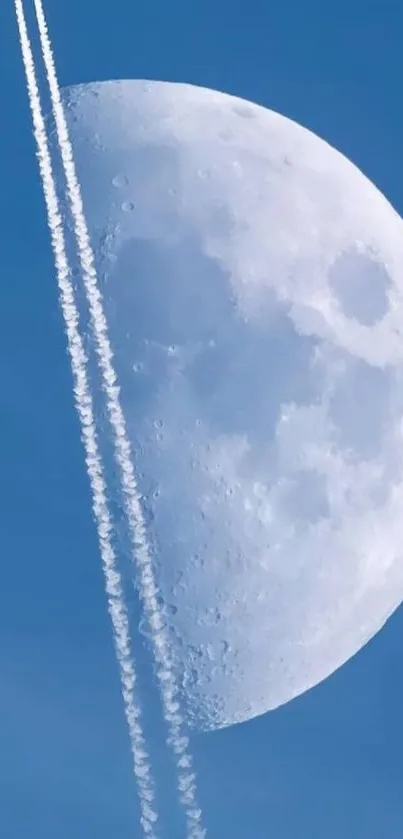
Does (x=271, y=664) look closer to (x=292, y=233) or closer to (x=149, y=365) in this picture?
(x=149, y=365)

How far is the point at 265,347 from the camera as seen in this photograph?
152 ft

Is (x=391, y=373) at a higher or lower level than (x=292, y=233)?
lower

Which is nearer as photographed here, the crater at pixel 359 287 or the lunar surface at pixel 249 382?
the lunar surface at pixel 249 382

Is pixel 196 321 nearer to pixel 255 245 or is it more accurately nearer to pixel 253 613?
pixel 255 245

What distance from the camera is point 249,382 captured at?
151ft

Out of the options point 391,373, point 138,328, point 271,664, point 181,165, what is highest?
point 181,165

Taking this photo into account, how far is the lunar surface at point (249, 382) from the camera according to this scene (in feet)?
Result: 152

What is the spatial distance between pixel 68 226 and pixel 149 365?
235 inches

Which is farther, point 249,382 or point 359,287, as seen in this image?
point 359,287

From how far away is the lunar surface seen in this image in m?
46.4

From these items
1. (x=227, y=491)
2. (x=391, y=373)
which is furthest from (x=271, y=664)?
(x=391, y=373)

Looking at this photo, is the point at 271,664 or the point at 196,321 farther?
the point at 271,664

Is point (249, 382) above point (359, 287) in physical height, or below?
below

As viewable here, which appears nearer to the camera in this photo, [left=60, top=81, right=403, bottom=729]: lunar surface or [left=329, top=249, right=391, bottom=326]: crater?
[left=60, top=81, right=403, bottom=729]: lunar surface
